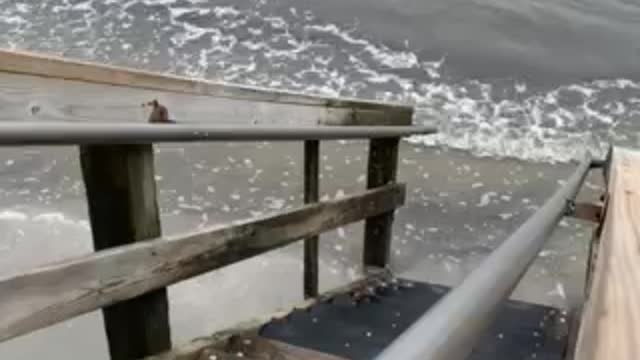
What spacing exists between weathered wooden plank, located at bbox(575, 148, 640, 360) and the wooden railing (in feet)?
3.17

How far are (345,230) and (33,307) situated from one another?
398 centimetres

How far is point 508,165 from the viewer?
7.29 metres

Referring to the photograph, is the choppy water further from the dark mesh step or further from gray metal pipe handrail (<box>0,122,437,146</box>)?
gray metal pipe handrail (<box>0,122,437,146</box>)

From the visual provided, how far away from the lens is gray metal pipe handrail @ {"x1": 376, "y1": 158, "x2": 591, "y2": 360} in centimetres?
73

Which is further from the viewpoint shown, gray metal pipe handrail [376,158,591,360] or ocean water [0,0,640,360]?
ocean water [0,0,640,360]

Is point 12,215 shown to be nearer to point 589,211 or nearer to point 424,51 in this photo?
point 589,211

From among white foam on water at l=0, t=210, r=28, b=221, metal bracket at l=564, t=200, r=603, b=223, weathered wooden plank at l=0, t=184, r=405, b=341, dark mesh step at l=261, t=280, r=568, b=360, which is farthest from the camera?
white foam on water at l=0, t=210, r=28, b=221

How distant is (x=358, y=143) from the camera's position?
7254mm

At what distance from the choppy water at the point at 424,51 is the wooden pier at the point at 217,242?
4492 millimetres

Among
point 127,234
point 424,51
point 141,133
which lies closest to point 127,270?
point 127,234

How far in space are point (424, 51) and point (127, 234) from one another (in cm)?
767

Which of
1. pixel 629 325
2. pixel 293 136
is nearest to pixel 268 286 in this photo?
pixel 293 136

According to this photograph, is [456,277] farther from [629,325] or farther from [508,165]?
[629,325]

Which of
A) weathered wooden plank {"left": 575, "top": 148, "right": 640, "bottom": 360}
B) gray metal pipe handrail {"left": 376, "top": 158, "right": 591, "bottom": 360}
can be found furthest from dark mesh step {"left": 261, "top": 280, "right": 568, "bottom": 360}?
gray metal pipe handrail {"left": 376, "top": 158, "right": 591, "bottom": 360}
